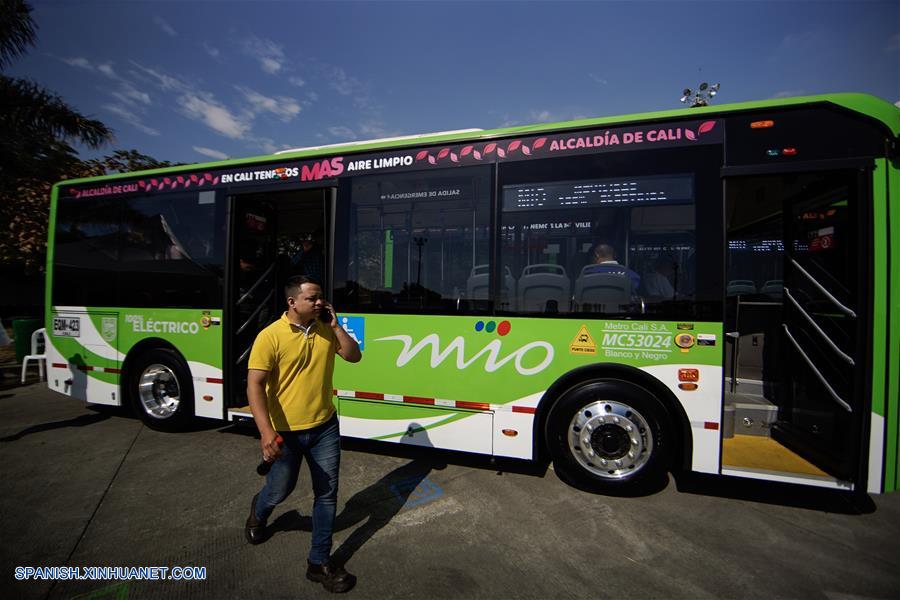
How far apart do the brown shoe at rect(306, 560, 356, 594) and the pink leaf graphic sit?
14.0ft

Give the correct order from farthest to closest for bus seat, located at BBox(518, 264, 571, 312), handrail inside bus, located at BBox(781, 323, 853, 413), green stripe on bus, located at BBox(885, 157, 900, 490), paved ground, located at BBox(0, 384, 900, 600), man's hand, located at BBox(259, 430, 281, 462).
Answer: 1. bus seat, located at BBox(518, 264, 571, 312)
2. handrail inside bus, located at BBox(781, 323, 853, 413)
3. green stripe on bus, located at BBox(885, 157, 900, 490)
4. paved ground, located at BBox(0, 384, 900, 600)
5. man's hand, located at BBox(259, 430, 281, 462)

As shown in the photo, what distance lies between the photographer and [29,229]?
952 cm

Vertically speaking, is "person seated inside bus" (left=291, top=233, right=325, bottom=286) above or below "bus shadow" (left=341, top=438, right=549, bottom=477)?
above

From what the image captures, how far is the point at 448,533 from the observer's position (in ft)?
10.2

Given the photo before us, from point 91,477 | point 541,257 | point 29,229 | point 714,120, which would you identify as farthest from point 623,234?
point 29,229

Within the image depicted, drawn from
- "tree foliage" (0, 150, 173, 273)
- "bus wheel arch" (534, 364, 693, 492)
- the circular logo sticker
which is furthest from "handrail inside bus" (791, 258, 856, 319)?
"tree foliage" (0, 150, 173, 273)

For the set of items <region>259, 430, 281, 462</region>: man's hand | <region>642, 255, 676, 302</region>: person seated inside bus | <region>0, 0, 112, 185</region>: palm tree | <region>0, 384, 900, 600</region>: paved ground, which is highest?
<region>0, 0, 112, 185</region>: palm tree

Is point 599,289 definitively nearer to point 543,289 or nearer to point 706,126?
point 543,289

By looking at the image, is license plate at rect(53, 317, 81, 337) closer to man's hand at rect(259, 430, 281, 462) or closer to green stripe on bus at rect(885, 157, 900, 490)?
man's hand at rect(259, 430, 281, 462)

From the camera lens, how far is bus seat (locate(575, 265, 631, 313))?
3643 millimetres

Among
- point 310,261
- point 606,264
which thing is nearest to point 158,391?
point 310,261

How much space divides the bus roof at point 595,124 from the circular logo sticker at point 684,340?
1867 millimetres

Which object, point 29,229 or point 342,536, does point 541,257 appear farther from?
point 29,229

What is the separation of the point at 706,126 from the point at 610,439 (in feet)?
9.18
